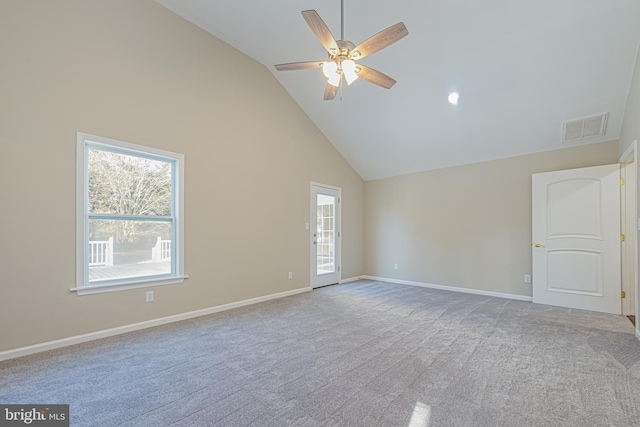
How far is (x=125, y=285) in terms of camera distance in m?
3.41

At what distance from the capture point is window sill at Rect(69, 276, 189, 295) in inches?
122

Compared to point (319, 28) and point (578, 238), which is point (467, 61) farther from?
point (578, 238)

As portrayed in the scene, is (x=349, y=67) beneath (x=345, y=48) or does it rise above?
beneath

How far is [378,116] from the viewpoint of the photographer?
17.1ft

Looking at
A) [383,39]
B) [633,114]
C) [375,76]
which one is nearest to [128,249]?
[375,76]

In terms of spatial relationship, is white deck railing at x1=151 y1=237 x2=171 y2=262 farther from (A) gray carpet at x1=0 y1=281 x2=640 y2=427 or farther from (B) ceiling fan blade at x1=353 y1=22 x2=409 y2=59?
(B) ceiling fan blade at x1=353 y1=22 x2=409 y2=59

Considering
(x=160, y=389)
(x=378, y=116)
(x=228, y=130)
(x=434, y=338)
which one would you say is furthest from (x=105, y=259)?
(x=378, y=116)

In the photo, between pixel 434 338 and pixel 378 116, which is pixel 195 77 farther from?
pixel 434 338

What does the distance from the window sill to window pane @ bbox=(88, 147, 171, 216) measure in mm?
799

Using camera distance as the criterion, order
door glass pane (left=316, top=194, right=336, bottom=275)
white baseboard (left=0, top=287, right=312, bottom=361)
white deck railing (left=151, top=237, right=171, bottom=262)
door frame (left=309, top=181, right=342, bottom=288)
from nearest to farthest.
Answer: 1. white baseboard (left=0, top=287, right=312, bottom=361)
2. white deck railing (left=151, top=237, right=171, bottom=262)
3. door frame (left=309, top=181, right=342, bottom=288)
4. door glass pane (left=316, top=194, right=336, bottom=275)

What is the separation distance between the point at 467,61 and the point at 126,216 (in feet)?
15.0

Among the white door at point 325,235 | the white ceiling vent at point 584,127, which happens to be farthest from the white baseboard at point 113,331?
the white ceiling vent at point 584,127

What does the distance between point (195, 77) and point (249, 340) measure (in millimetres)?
3411

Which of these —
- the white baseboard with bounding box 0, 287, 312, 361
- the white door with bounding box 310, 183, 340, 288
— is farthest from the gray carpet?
the white door with bounding box 310, 183, 340, 288
